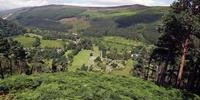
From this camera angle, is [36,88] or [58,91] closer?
[58,91]

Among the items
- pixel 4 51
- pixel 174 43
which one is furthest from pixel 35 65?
pixel 174 43

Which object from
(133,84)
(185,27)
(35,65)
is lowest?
(35,65)

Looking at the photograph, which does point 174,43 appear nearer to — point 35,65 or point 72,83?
point 72,83

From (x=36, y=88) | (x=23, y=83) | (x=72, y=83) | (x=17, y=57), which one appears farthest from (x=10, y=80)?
(x=17, y=57)

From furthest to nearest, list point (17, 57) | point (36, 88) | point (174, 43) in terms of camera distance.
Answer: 1. point (17, 57)
2. point (174, 43)
3. point (36, 88)

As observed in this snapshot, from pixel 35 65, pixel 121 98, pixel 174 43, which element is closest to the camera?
pixel 121 98

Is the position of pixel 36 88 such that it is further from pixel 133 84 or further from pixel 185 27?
pixel 185 27

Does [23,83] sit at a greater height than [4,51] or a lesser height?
greater
